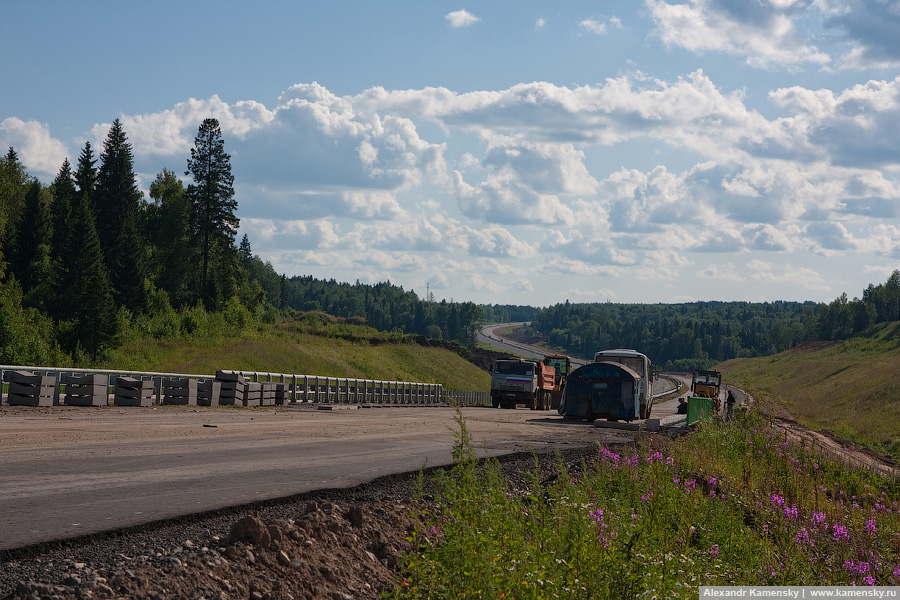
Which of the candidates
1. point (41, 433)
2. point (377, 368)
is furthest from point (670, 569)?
point (377, 368)

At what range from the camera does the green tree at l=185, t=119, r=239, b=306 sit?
97000 millimetres

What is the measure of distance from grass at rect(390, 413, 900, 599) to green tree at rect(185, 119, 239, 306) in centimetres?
8805

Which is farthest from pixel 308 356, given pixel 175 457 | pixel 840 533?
pixel 840 533

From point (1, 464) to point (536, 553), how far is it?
794 centimetres

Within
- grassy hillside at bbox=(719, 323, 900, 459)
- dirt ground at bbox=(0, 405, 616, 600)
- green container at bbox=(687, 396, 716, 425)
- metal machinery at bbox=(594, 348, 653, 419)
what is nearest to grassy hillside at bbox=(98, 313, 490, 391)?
metal machinery at bbox=(594, 348, 653, 419)

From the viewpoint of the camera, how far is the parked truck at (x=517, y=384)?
50.0 metres

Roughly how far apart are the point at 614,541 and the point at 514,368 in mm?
43011

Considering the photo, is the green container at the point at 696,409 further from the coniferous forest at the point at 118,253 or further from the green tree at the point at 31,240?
the green tree at the point at 31,240

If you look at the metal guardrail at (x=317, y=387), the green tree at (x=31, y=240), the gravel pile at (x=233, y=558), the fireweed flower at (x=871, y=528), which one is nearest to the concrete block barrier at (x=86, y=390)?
the metal guardrail at (x=317, y=387)

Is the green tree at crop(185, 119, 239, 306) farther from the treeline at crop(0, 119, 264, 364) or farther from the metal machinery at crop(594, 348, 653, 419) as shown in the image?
the metal machinery at crop(594, 348, 653, 419)

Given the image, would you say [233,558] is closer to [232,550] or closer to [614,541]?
[232,550]

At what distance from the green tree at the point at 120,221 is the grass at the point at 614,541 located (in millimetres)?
77796

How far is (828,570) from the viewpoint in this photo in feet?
31.7

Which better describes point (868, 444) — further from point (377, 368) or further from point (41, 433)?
point (377, 368)
